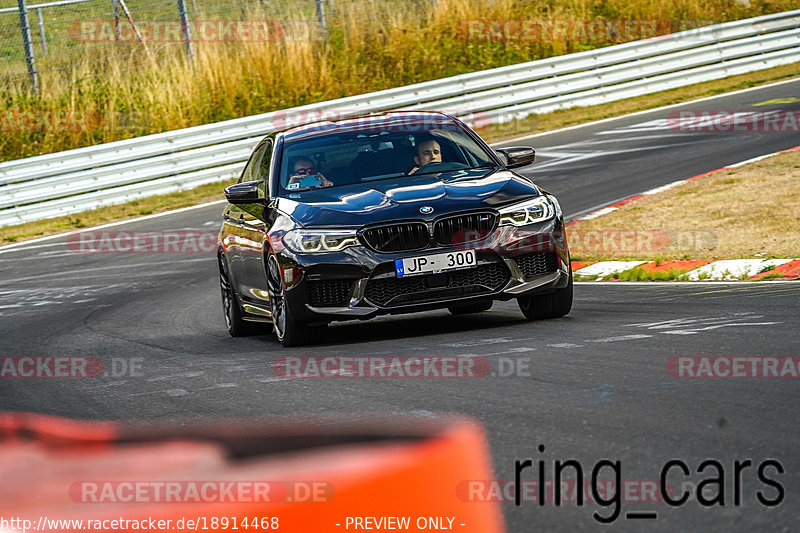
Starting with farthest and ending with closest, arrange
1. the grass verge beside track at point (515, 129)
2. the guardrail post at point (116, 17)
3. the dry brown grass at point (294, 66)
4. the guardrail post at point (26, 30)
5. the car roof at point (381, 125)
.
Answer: the dry brown grass at point (294, 66) → the guardrail post at point (116, 17) → the guardrail post at point (26, 30) → the grass verge beside track at point (515, 129) → the car roof at point (381, 125)

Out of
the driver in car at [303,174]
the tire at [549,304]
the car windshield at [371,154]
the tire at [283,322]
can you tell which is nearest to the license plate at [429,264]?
the tire at [549,304]

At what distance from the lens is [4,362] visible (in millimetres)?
8828

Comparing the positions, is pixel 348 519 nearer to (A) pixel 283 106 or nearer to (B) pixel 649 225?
(B) pixel 649 225

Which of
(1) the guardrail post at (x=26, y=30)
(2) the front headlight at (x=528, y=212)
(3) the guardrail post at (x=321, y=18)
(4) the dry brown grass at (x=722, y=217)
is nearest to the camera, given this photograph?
(2) the front headlight at (x=528, y=212)

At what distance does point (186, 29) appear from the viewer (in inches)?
971

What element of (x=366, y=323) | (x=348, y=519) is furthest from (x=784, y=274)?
(x=348, y=519)

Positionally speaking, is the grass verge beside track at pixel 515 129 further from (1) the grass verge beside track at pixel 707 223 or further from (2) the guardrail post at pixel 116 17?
(1) the grass verge beside track at pixel 707 223

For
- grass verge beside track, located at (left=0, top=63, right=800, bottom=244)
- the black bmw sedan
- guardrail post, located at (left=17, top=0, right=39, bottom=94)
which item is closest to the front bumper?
the black bmw sedan

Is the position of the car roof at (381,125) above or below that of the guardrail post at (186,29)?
above

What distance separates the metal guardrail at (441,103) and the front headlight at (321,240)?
43.8 feet

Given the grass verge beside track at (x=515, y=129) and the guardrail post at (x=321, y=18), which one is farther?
the guardrail post at (x=321, y=18)

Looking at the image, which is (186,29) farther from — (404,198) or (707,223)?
(404,198)

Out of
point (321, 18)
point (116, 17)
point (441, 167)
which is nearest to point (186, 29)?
point (116, 17)

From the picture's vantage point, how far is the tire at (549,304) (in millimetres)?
8188
